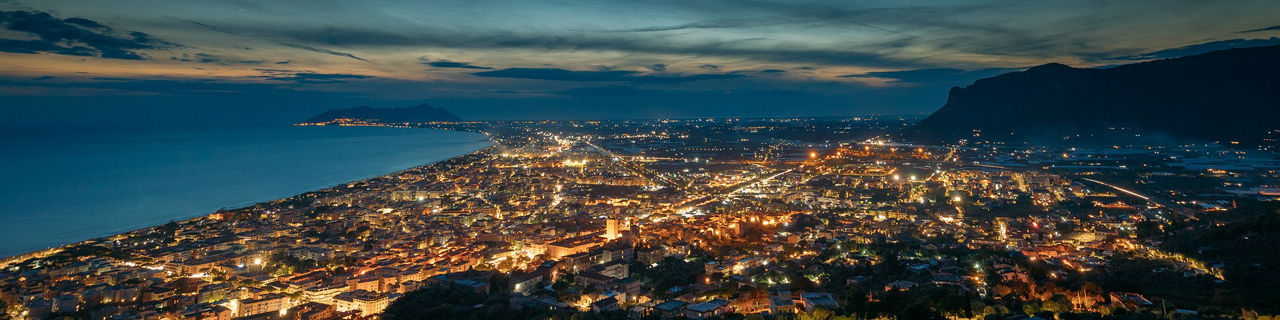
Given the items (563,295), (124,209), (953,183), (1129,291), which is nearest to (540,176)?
(124,209)

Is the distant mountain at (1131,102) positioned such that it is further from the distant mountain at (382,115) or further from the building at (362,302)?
the distant mountain at (382,115)

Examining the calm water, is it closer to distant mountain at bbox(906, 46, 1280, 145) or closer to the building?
the building

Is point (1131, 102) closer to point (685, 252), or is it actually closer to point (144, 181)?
point (685, 252)

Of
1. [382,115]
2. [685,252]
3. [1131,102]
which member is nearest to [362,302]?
[685,252]

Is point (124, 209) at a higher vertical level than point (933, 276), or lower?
lower

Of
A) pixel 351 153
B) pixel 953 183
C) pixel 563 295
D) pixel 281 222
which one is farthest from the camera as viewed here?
pixel 351 153

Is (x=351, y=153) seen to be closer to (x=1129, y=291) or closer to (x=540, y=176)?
(x=540, y=176)

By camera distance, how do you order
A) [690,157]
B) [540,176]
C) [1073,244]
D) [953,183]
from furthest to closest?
[690,157] < [540,176] < [953,183] < [1073,244]

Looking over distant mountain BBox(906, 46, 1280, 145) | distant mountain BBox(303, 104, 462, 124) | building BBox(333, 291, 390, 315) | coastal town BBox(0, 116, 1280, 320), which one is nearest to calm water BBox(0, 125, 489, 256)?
coastal town BBox(0, 116, 1280, 320)
